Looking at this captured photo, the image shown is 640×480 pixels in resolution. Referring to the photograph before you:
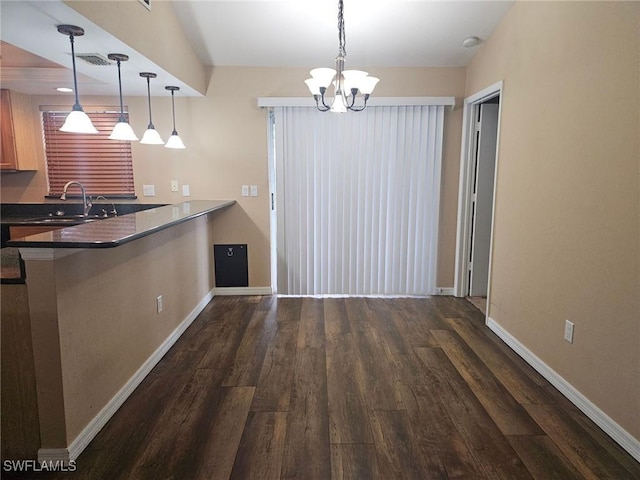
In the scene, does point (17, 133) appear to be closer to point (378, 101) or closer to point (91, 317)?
point (91, 317)

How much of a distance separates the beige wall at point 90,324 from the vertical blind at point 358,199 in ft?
5.15

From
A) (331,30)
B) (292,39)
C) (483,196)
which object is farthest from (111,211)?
(483,196)

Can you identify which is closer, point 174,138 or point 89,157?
point 174,138

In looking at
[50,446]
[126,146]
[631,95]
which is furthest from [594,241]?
[126,146]

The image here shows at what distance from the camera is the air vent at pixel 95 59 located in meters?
2.54

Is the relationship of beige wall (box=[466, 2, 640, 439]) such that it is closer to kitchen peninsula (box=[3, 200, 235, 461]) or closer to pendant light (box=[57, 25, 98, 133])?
kitchen peninsula (box=[3, 200, 235, 461])

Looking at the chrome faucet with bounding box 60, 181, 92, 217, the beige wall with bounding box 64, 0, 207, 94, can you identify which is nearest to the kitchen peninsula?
the beige wall with bounding box 64, 0, 207, 94

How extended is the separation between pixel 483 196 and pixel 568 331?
1969mm

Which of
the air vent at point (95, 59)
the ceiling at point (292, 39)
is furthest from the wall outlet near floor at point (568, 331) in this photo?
the air vent at point (95, 59)

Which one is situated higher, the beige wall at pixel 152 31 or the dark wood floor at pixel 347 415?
the beige wall at pixel 152 31

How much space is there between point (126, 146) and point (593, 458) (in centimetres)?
444

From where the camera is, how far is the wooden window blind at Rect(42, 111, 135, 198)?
394cm

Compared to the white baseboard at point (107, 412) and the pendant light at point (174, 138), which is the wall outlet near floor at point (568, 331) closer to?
the white baseboard at point (107, 412)

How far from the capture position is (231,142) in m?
4.05
